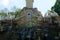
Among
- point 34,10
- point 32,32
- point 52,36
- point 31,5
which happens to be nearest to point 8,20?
point 32,32

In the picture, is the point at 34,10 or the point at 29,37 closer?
the point at 29,37

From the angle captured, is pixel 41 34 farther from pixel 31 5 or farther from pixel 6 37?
pixel 31 5

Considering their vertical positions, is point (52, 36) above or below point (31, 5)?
below

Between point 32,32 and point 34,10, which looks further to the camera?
point 34,10

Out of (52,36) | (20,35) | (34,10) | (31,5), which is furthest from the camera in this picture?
(31,5)

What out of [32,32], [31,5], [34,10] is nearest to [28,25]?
[32,32]

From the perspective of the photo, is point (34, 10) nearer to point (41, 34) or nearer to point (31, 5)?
point (31, 5)

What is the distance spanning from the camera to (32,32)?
11094 millimetres

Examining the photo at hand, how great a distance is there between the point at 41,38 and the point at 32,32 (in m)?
0.63

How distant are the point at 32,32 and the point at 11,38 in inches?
43.3

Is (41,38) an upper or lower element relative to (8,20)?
lower

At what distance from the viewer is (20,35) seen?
37.2 ft

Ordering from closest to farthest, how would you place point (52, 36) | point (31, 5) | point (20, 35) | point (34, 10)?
1. point (52, 36)
2. point (20, 35)
3. point (34, 10)
4. point (31, 5)

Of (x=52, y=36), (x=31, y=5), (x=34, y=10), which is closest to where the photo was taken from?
(x=52, y=36)
